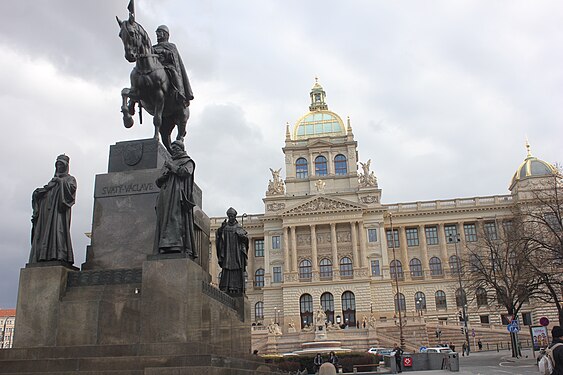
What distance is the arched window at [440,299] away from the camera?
251 feet

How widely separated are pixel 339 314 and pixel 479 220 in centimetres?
2528

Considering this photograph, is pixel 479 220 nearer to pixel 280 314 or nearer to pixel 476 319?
pixel 476 319

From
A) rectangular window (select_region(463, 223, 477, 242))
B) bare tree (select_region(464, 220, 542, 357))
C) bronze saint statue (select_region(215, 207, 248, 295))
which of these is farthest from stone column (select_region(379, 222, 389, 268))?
bronze saint statue (select_region(215, 207, 248, 295))

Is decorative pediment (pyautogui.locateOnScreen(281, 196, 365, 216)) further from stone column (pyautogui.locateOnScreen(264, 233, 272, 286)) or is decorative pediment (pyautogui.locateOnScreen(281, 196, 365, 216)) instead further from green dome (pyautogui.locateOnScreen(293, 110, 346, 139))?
green dome (pyautogui.locateOnScreen(293, 110, 346, 139))

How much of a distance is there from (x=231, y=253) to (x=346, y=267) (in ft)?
209

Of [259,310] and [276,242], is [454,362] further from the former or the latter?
[259,310]

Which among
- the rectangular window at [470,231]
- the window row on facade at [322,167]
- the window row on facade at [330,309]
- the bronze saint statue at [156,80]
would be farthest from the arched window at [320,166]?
the bronze saint statue at [156,80]

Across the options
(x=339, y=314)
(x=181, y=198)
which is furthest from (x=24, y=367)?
(x=339, y=314)

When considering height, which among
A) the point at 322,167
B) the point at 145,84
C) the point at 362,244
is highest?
the point at 322,167

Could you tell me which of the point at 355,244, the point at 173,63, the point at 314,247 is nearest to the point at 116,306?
the point at 173,63

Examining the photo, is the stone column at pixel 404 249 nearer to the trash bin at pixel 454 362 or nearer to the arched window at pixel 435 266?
the arched window at pixel 435 266

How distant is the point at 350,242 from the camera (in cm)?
7744

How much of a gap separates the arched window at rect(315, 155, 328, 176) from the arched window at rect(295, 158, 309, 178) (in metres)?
1.60

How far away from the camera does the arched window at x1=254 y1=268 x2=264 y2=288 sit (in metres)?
80.6
